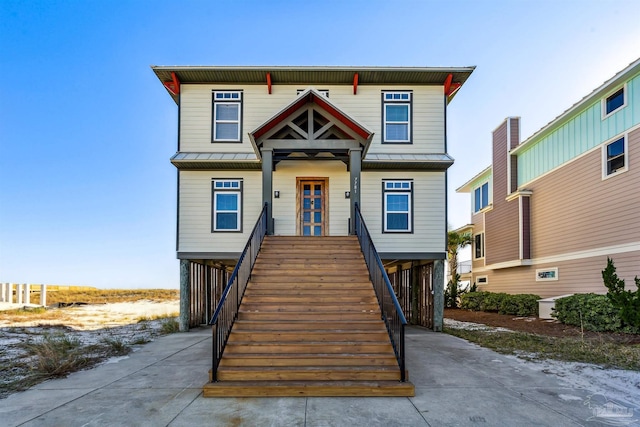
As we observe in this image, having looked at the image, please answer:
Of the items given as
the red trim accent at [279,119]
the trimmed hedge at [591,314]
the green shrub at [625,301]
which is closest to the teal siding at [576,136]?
the trimmed hedge at [591,314]

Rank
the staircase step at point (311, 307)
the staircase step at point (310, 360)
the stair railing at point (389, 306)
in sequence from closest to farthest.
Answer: the stair railing at point (389, 306)
the staircase step at point (310, 360)
the staircase step at point (311, 307)

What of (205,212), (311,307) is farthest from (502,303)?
(205,212)

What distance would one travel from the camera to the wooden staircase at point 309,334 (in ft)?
19.5

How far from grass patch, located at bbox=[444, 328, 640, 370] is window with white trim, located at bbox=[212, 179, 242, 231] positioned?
25.6 ft

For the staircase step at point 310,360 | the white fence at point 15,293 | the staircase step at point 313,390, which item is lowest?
the white fence at point 15,293

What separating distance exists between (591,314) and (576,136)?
7.18 m

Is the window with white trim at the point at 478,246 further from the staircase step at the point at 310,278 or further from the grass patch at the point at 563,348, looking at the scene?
the staircase step at the point at 310,278

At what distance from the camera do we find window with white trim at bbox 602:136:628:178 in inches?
505

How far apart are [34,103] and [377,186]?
20228mm

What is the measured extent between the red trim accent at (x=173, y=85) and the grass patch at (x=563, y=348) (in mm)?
11904

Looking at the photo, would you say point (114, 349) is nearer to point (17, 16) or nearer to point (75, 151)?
point (17, 16)

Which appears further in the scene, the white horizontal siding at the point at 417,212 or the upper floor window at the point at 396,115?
the upper floor window at the point at 396,115

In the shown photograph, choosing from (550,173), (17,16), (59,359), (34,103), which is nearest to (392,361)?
(59,359)

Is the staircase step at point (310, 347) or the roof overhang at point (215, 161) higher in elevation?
the roof overhang at point (215, 161)
